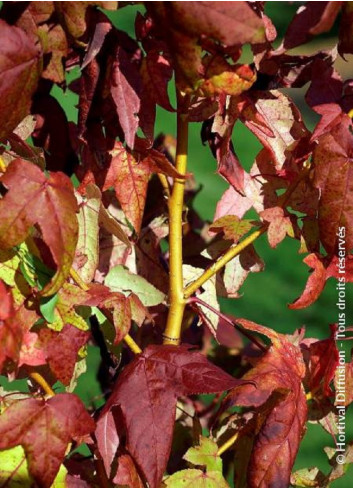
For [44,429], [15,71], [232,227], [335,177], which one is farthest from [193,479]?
[15,71]

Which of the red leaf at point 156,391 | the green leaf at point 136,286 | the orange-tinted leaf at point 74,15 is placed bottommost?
the red leaf at point 156,391

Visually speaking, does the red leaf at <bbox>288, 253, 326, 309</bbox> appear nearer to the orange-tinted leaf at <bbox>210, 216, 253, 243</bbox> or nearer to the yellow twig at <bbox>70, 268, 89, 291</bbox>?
the orange-tinted leaf at <bbox>210, 216, 253, 243</bbox>

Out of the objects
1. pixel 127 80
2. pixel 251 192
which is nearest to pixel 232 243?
pixel 251 192

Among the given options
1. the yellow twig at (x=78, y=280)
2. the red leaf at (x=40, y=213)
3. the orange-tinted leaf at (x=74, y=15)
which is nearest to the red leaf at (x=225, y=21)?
the orange-tinted leaf at (x=74, y=15)

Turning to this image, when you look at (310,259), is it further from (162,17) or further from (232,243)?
(162,17)

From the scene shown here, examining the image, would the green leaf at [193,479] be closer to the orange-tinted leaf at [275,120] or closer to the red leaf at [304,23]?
the orange-tinted leaf at [275,120]

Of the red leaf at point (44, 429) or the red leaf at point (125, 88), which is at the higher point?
the red leaf at point (125, 88)

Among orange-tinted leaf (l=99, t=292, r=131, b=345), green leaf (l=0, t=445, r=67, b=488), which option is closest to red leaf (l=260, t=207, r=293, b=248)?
orange-tinted leaf (l=99, t=292, r=131, b=345)
